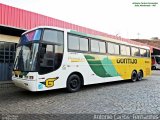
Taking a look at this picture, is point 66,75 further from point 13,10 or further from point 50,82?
point 13,10

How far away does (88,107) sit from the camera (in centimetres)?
650

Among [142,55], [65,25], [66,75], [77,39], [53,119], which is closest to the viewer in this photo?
[53,119]

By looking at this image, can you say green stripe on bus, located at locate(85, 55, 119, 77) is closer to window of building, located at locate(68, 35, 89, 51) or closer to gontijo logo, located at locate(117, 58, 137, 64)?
window of building, located at locate(68, 35, 89, 51)

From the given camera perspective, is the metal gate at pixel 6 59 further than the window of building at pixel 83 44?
Yes

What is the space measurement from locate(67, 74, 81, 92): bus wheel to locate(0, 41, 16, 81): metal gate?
5156mm

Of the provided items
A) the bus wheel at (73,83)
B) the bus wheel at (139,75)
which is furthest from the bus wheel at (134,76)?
the bus wheel at (73,83)

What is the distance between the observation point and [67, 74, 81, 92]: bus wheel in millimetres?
9334

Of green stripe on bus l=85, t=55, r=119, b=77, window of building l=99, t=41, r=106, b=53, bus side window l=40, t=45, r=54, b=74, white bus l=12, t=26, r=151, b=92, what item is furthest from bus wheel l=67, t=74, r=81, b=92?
window of building l=99, t=41, r=106, b=53

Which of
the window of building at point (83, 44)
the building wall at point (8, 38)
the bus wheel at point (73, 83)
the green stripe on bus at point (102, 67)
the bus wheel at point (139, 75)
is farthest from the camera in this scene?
the bus wheel at point (139, 75)

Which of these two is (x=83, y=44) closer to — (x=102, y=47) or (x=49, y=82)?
(x=102, y=47)

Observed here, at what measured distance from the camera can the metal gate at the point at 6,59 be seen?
12469 mm

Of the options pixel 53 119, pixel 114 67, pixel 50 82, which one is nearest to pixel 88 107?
pixel 53 119

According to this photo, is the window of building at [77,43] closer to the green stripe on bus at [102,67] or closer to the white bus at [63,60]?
the white bus at [63,60]

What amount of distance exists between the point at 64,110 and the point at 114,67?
22.3 feet
